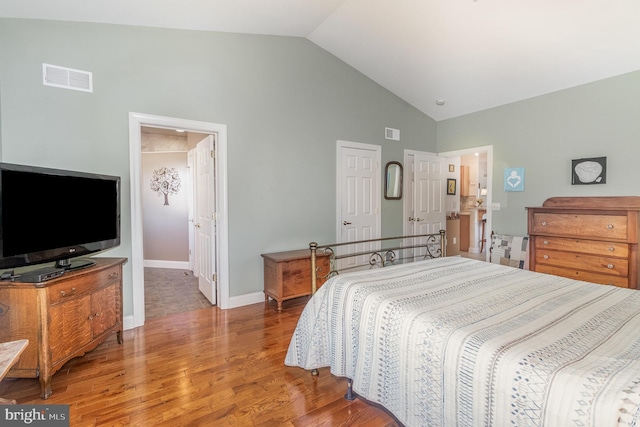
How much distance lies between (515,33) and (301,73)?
239 centimetres

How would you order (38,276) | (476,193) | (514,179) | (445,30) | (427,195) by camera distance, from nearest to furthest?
(38,276), (445,30), (514,179), (427,195), (476,193)

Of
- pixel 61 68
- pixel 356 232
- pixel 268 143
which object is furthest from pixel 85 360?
pixel 356 232

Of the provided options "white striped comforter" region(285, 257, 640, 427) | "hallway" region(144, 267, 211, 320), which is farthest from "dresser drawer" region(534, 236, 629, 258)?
"hallway" region(144, 267, 211, 320)

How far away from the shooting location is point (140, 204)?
9.71 ft

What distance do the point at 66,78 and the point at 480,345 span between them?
358 cm

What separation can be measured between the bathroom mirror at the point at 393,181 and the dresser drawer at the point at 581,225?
1.89 metres

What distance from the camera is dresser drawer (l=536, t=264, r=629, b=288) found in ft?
9.78

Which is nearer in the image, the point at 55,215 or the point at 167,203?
the point at 55,215

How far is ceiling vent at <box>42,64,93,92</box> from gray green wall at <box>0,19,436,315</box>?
0.05 m

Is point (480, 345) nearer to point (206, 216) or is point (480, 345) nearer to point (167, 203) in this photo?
point (206, 216)

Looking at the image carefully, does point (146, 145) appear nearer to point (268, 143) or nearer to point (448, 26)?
point (268, 143)

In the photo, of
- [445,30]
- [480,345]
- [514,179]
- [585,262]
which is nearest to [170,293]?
[480,345]

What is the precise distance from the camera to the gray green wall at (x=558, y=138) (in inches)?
133

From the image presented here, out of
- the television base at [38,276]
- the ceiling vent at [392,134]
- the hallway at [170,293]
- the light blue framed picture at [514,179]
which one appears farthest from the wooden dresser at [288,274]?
the light blue framed picture at [514,179]
